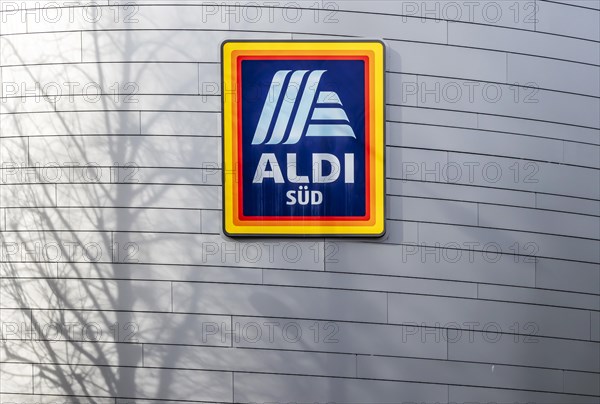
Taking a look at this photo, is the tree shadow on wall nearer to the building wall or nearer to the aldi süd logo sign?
the building wall

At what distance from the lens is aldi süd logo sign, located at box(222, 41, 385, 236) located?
11.8 ft

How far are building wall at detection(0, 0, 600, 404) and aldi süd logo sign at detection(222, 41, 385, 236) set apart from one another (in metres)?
0.09

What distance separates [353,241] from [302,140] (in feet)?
2.06

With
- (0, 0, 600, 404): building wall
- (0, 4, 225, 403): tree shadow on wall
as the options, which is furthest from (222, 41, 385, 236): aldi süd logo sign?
(0, 4, 225, 403): tree shadow on wall

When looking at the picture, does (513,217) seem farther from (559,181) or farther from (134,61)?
(134,61)

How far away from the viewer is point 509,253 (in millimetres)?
3645

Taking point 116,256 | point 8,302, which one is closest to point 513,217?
point 116,256

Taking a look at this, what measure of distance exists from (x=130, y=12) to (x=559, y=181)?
2.57m

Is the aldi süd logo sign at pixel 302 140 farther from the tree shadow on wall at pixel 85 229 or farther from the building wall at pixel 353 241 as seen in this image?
the tree shadow on wall at pixel 85 229

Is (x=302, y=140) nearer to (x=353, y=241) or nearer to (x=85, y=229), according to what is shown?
(x=353, y=241)

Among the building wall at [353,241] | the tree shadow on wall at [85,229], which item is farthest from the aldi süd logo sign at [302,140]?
the tree shadow on wall at [85,229]

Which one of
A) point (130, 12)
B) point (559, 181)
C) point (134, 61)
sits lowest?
point (559, 181)

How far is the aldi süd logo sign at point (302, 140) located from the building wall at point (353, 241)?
85 millimetres

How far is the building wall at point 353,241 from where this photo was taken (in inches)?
142
